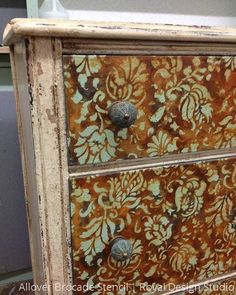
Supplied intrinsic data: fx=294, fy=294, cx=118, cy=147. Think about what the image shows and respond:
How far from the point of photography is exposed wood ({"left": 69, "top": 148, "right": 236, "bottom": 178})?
494 mm

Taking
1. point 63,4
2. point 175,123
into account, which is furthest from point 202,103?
point 63,4

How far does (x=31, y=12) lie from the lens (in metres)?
0.84

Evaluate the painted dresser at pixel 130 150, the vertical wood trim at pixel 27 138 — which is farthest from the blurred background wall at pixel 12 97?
the painted dresser at pixel 130 150

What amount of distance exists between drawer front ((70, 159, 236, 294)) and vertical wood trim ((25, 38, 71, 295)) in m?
0.02

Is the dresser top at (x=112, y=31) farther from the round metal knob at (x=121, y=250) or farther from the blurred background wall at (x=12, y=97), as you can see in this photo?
the blurred background wall at (x=12, y=97)

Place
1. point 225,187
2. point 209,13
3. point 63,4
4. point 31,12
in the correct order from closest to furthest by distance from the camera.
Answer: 1. point 225,187
2. point 31,12
3. point 63,4
4. point 209,13

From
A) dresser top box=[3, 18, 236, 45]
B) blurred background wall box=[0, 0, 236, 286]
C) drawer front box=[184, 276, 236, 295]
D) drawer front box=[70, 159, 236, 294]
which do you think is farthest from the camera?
blurred background wall box=[0, 0, 236, 286]

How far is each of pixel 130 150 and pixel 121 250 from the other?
177 millimetres

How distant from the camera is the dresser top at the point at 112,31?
410 millimetres

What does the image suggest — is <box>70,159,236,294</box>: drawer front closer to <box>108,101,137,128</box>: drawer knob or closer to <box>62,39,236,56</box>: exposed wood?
<box>108,101,137,128</box>: drawer knob

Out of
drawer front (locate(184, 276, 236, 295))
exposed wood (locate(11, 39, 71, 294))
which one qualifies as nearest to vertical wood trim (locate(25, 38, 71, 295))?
exposed wood (locate(11, 39, 71, 294))

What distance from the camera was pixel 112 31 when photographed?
0.44m

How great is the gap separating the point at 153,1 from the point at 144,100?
0.81 m

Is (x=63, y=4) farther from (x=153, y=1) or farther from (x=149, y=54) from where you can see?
(x=149, y=54)
